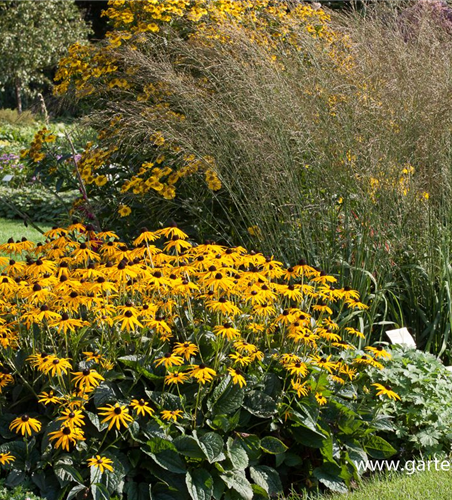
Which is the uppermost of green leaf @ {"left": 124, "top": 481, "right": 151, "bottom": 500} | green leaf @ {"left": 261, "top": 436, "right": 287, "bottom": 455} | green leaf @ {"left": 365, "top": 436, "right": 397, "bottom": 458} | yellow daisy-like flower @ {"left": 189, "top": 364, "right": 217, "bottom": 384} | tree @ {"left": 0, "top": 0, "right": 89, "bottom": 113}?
yellow daisy-like flower @ {"left": 189, "top": 364, "right": 217, "bottom": 384}

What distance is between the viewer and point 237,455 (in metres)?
2.82

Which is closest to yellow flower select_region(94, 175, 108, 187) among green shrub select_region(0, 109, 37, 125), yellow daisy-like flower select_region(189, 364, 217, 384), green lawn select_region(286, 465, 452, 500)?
yellow daisy-like flower select_region(189, 364, 217, 384)

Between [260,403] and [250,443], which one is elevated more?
[260,403]

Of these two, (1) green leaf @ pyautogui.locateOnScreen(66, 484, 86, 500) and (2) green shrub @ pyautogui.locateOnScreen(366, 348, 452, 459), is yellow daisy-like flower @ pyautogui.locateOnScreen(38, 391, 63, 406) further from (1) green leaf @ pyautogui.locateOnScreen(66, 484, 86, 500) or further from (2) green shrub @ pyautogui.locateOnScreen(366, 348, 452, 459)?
(2) green shrub @ pyautogui.locateOnScreen(366, 348, 452, 459)

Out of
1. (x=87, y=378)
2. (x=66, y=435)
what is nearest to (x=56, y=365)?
(x=87, y=378)

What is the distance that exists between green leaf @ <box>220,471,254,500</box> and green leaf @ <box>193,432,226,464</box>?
9 cm

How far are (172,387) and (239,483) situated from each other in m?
0.43

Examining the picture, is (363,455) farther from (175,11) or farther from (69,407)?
(175,11)

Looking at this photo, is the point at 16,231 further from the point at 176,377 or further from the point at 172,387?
the point at 176,377

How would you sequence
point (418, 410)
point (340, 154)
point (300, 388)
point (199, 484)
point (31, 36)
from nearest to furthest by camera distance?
point (199, 484)
point (300, 388)
point (418, 410)
point (340, 154)
point (31, 36)

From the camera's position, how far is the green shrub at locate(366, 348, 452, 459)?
3260 millimetres

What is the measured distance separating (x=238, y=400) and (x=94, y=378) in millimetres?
525

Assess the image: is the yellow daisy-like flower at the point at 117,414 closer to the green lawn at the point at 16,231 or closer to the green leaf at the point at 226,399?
the green leaf at the point at 226,399

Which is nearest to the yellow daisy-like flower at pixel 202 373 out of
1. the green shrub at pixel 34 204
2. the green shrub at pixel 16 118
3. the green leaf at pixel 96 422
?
the green leaf at pixel 96 422
